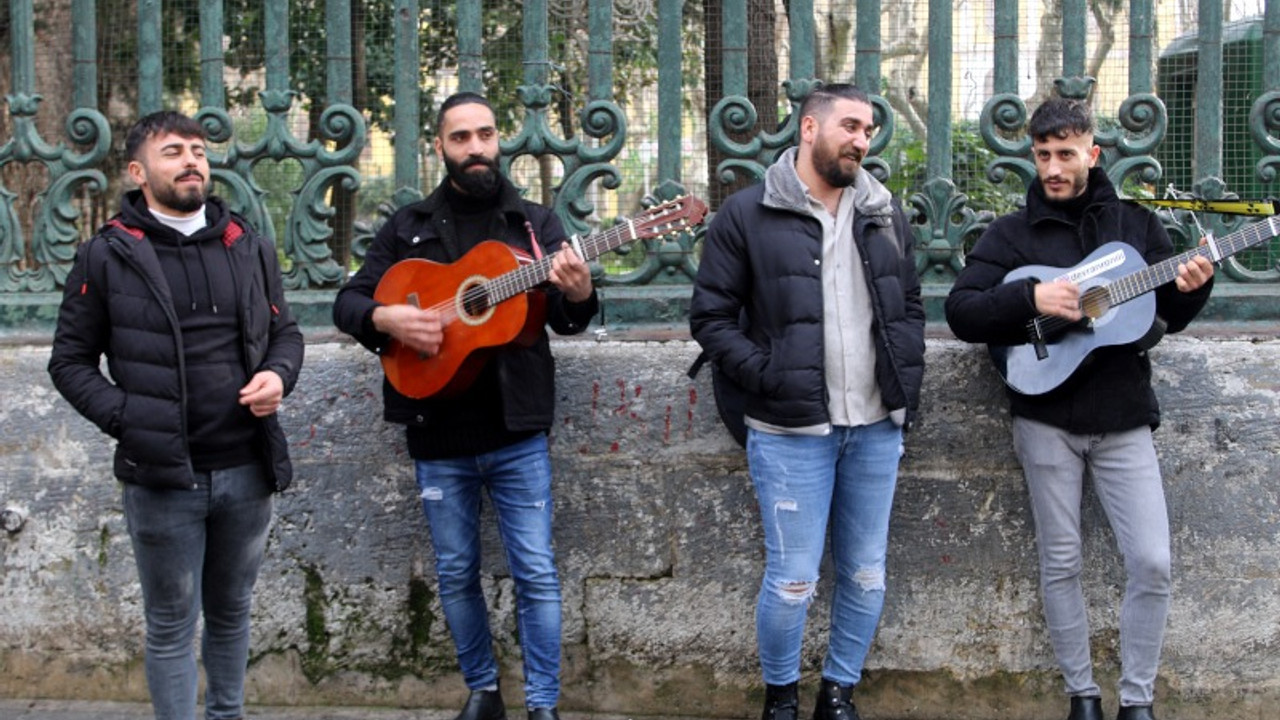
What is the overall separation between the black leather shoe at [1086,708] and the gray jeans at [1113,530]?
0.02 m

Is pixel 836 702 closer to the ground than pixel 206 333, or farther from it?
closer to the ground

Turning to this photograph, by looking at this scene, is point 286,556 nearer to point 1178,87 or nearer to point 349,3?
point 349,3

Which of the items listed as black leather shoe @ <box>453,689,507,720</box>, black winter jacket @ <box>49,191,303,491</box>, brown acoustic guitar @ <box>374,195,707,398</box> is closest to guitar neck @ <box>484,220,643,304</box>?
brown acoustic guitar @ <box>374,195,707,398</box>

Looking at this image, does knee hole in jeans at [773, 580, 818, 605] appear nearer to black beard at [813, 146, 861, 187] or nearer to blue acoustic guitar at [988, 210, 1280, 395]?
blue acoustic guitar at [988, 210, 1280, 395]

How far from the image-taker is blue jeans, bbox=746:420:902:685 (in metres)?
4.58

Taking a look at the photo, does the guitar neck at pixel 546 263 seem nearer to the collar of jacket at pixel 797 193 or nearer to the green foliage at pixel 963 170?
the collar of jacket at pixel 797 193

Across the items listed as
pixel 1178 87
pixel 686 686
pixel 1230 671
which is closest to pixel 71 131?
pixel 686 686

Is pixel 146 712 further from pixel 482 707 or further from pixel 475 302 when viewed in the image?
pixel 475 302

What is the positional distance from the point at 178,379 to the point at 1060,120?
2.51 meters

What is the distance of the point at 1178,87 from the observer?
5297 mm

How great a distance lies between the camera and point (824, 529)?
4.63m

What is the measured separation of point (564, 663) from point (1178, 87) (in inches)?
108

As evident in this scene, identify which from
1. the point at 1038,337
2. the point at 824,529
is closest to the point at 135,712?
the point at 824,529

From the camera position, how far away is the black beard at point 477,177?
15.6ft
